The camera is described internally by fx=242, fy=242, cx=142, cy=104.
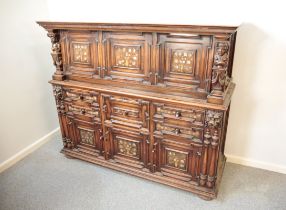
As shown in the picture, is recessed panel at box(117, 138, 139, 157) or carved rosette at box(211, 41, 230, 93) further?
recessed panel at box(117, 138, 139, 157)

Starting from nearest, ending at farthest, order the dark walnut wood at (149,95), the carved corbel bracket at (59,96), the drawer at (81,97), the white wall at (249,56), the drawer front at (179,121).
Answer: the dark walnut wood at (149,95), the drawer front at (179,121), the white wall at (249,56), the drawer at (81,97), the carved corbel bracket at (59,96)

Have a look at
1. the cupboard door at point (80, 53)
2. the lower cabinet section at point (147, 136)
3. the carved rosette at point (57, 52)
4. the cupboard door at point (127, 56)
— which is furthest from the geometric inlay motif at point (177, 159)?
the carved rosette at point (57, 52)

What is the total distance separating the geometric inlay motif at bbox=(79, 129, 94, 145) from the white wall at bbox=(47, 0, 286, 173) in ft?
3.53

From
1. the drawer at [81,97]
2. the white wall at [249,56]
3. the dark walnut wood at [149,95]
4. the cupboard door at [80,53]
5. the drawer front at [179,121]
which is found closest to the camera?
the dark walnut wood at [149,95]

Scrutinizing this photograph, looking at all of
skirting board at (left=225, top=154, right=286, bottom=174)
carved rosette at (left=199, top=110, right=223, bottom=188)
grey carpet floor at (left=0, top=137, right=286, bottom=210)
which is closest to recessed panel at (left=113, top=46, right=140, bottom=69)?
carved rosette at (left=199, top=110, right=223, bottom=188)

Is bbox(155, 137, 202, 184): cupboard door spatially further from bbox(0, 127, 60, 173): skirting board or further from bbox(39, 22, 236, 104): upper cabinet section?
bbox(0, 127, 60, 173): skirting board

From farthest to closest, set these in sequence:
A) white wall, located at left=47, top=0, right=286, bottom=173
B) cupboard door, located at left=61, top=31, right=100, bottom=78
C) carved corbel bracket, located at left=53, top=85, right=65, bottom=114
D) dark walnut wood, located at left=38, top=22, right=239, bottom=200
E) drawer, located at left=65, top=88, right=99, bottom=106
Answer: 1. carved corbel bracket, located at left=53, top=85, right=65, bottom=114
2. drawer, located at left=65, top=88, right=99, bottom=106
3. cupboard door, located at left=61, top=31, right=100, bottom=78
4. white wall, located at left=47, top=0, right=286, bottom=173
5. dark walnut wood, located at left=38, top=22, right=239, bottom=200

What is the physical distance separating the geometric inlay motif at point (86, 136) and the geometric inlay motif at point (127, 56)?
0.77m

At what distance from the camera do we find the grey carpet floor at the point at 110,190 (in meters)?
1.95

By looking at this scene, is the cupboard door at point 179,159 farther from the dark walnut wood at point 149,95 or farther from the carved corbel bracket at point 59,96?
the carved corbel bracket at point 59,96

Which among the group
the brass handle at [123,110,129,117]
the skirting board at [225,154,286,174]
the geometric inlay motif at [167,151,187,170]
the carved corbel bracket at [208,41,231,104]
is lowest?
the skirting board at [225,154,286,174]

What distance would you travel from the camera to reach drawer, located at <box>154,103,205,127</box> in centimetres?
177

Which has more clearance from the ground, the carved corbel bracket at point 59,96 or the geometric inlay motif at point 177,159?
the carved corbel bracket at point 59,96

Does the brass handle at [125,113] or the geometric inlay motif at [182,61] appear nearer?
the geometric inlay motif at [182,61]
